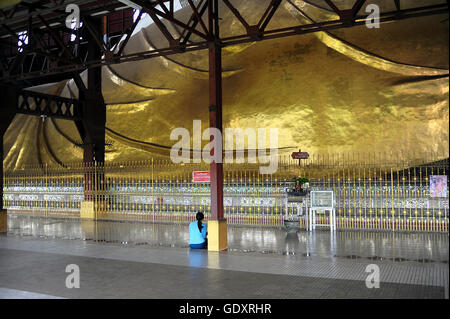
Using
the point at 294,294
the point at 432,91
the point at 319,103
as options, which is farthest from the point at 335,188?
the point at 294,294

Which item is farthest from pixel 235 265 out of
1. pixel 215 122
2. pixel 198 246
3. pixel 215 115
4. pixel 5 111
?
pixel 5 111

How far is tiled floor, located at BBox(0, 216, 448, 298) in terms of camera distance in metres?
4.94

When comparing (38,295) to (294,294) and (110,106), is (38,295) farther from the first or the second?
(110,106)

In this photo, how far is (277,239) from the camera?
885cm

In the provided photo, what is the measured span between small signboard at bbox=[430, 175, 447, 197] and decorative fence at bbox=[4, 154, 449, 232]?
38mm

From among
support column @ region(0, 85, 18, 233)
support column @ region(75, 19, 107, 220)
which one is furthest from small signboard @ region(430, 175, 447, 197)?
support column @ region(0, 85, 18, 233)

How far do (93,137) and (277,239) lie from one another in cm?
776

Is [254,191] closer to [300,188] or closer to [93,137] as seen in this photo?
[300,188]

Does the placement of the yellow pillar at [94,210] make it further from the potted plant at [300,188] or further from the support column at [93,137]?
the potted plant at [300,188]

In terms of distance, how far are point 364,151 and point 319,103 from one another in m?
1.73

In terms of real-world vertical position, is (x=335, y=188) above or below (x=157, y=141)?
below

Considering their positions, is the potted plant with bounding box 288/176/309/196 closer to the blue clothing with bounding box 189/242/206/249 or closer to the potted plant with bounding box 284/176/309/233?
the potted plant with bounding box 284/176/309/233

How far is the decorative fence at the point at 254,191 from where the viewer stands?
9875 millimetres
